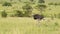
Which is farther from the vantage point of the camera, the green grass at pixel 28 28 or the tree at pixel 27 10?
the tree at pixel 27 10

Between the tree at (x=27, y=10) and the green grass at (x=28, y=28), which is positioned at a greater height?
the green grass at (x=28, y=28)

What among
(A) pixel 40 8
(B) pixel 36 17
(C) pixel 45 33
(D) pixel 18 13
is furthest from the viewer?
(A) pixel 40 8

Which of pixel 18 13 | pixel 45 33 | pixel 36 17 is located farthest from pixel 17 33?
pixel 18 13

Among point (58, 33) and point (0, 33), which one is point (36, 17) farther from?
point (0, 33)

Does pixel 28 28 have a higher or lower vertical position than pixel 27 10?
higher

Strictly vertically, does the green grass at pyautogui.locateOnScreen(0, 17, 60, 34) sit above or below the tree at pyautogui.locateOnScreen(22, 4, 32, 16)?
above

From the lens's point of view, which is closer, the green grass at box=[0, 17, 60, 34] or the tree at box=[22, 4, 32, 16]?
the green grass at box=[0, 17, 60, 34]

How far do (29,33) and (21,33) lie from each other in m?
0.42

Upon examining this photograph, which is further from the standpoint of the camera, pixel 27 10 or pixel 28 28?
pixel 27 10

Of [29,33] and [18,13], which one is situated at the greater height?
[29,33]

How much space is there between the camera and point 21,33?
452 inches

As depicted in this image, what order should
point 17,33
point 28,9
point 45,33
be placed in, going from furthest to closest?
point 28,9
point 45,33
point 17,33

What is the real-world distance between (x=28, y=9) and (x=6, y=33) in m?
26.1

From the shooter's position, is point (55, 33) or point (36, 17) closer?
point (55, 33)
